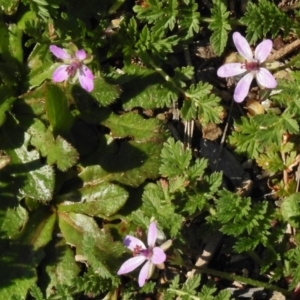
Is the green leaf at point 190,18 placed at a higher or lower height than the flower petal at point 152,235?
higher

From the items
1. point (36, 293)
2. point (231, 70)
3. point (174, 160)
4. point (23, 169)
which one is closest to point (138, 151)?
point (174, 160)

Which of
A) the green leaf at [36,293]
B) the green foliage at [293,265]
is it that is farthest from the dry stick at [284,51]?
the green leaf at [36,293]

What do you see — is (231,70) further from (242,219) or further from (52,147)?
(52,147)

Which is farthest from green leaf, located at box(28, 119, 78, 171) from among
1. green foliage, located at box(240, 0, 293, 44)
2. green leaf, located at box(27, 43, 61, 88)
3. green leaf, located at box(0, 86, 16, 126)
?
green foliage, located at box(240, 0, 293, 44)

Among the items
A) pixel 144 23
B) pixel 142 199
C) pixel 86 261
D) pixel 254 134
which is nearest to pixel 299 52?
pixel 254 134

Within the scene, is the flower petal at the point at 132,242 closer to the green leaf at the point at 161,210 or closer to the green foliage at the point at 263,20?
the green leaf at the point at 161,210

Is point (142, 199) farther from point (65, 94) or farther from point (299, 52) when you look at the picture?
point (299, 52)
